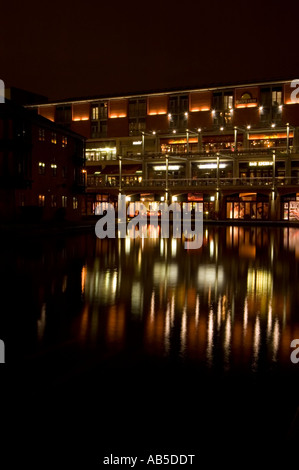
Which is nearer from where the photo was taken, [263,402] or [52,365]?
[263,402]

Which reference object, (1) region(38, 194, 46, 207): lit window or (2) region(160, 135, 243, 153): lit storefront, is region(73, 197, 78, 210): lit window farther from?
(2) region(160, 135, 243, 153): lit storefront

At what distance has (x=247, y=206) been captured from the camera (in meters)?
61.8

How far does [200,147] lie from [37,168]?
36.9 m

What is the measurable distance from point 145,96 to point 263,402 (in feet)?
253

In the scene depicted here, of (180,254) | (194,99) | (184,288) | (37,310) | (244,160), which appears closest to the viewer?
(37,310)

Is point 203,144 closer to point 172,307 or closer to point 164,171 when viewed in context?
point 164,171

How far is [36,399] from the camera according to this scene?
5.36 metres

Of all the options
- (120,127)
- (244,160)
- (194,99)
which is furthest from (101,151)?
(244,160)

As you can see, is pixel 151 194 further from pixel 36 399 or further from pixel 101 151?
pixel 36 399

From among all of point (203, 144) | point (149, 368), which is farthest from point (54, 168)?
point (149, 368)

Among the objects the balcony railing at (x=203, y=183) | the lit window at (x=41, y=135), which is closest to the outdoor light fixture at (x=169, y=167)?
the balcony railing at (x=203, y=183)

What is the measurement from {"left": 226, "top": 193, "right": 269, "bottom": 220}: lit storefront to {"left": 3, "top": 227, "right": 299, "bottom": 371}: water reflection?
42.8m

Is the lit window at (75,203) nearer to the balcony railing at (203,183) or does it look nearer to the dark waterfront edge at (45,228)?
the dark waterfront edge at (45,228)
